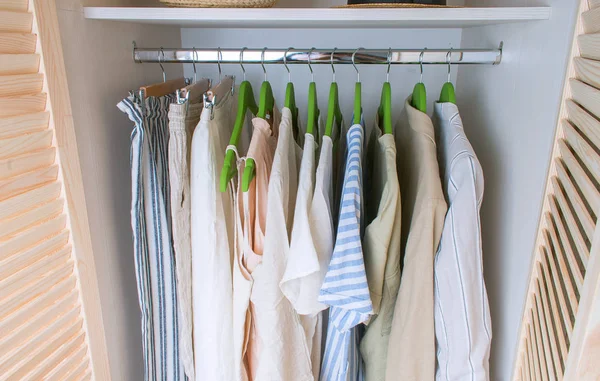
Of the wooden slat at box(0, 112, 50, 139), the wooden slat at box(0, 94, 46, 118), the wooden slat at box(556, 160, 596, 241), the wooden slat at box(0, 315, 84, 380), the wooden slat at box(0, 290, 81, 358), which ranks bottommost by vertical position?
the wooden slat at box(0, 315, 84, 380)

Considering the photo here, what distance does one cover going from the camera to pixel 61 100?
2.59 feet

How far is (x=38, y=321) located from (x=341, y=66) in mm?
919

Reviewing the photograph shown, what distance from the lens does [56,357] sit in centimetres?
84

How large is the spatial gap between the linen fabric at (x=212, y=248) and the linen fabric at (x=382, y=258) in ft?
0.90

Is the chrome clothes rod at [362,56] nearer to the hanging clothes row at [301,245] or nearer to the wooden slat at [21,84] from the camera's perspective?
the hanging clothes row at [301,245]

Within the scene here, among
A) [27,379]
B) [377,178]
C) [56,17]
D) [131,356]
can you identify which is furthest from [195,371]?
[56,17]

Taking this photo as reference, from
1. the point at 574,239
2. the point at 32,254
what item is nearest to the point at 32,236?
the point at 32,254

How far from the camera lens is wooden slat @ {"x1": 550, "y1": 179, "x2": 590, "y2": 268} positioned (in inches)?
23.1

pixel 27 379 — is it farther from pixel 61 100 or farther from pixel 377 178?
pixel 377 178

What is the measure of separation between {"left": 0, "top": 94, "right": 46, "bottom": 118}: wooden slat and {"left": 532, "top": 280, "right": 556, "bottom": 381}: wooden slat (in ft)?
2.82

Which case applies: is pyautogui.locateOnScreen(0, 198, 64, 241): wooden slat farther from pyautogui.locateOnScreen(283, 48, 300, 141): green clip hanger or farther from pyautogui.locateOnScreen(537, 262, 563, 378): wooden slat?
pyautogui.locateOnScreen(537, 262, 563, 378): wooden slat

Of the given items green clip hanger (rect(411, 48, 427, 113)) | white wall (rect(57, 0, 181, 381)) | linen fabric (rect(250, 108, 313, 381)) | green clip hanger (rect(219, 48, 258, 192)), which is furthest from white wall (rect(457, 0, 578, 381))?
white wall (rect(57, 0, 181, 381))

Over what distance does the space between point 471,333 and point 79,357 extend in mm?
736

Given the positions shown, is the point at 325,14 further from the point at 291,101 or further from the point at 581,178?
the point at 581,178
